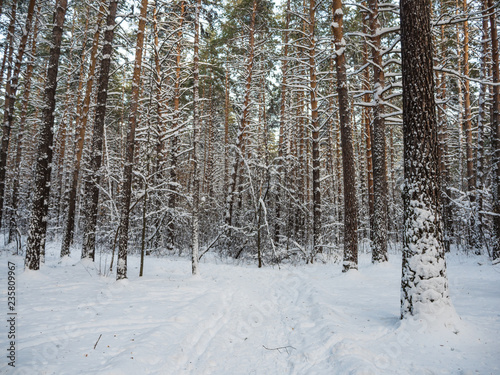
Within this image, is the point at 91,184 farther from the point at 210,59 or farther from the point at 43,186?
the point at 210,59

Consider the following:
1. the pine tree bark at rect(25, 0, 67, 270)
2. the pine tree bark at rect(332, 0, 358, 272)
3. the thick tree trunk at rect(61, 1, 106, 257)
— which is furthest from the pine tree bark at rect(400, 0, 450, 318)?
the thick tree trunk at rect(61, 1, 106, 257)

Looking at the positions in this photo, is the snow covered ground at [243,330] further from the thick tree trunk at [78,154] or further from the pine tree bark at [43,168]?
the thick tree trunk at [78,154]

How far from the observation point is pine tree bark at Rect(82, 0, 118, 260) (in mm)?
8586

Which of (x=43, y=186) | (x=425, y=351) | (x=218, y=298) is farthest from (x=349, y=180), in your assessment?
(x=43, y=186)

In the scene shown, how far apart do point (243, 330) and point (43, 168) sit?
7482 millimetres

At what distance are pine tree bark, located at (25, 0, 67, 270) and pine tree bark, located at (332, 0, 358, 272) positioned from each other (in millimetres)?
8723

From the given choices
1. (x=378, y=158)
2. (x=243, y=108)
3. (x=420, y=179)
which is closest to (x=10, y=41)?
(x=243, y=108)

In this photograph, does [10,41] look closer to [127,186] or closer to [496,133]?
[127,186]

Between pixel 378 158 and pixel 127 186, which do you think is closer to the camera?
pixel 127 186

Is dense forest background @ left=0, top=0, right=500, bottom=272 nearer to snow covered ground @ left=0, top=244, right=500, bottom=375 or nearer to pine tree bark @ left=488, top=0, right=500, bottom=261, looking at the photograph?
pine tree bark @ left=488, top=0, right=500, bottom=261

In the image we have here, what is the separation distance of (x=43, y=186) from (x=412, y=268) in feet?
30.7

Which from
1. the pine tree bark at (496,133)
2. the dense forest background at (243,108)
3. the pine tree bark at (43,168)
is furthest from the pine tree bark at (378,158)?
the pine tree bark at (43,168)

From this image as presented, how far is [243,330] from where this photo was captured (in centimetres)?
457

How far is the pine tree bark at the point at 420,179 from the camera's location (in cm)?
380
